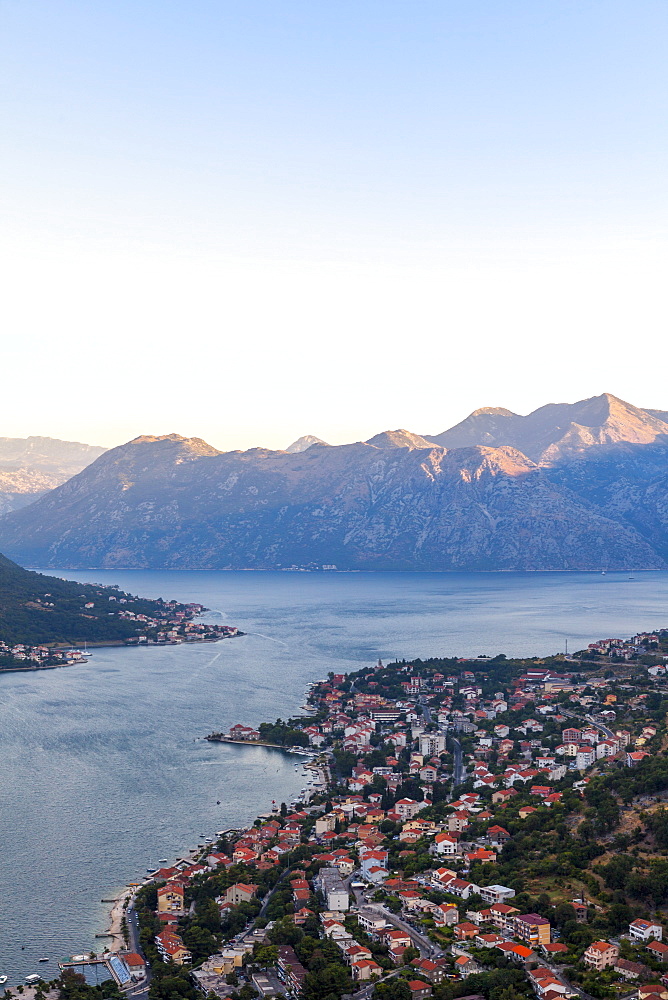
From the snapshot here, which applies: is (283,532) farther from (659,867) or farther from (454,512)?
(659,867)

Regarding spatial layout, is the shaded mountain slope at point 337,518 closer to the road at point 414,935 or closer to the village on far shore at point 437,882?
the village on far shore at point 437,882

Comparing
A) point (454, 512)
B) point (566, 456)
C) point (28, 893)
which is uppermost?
point (566, 456)

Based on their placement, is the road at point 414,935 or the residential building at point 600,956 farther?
the road at point 414,935

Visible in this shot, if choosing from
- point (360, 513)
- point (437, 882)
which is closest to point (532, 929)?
point (437, 882)

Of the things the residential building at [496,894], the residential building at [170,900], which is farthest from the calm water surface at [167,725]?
the residential building at [496,894]

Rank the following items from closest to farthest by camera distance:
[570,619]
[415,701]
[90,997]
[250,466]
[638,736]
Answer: [90,997]
[638,736]
[415,701]
[570,619]
[250,466]

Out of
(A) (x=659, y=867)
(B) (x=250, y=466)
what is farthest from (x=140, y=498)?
(A) (x=659, y=867)

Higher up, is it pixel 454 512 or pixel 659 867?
pixel 454 512

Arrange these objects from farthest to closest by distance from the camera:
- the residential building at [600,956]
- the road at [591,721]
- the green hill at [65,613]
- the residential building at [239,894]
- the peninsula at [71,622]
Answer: the green hill at [65,613]
the peninsula at [71,622]
the road at [591,721]
the residential building at [239,894]
the residential building at [600,956]
